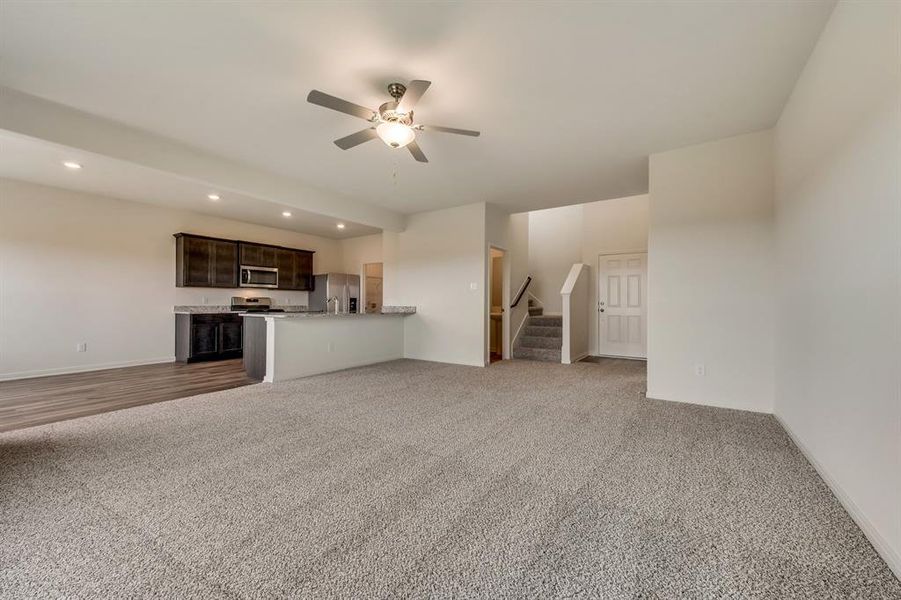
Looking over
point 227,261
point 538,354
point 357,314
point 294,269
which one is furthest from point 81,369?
point 538,354

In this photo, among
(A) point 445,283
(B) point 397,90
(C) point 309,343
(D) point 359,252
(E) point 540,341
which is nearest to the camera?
(B) point 397,90

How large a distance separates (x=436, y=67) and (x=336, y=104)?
29.6 inches

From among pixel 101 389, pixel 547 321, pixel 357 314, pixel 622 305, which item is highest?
pixel 622 305

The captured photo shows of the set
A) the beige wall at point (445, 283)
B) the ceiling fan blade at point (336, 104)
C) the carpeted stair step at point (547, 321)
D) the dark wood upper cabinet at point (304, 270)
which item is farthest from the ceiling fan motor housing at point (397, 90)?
the dark wood upper cabinet at point (304, 270)

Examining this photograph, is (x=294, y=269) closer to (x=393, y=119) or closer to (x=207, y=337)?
(x=207, y=337)

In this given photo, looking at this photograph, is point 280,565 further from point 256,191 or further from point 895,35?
point 256,191

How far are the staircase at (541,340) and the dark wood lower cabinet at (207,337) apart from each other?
5441 millimetres

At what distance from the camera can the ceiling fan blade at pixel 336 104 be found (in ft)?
7.29

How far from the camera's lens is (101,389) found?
425 centimetres

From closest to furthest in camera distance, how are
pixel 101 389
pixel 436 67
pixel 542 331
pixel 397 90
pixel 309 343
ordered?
pixel 436 67, pixel 397 90, pixel 101 389, pixel 309 343, pixel 542 331

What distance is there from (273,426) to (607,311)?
20.3 ft

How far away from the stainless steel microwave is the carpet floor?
14.2 ft

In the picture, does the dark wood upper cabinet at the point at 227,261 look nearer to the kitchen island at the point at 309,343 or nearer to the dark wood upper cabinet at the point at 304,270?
the dark wood upper cabinet at the point at 304,270

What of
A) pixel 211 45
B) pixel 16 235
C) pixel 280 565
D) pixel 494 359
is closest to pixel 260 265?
pixel 16 235
